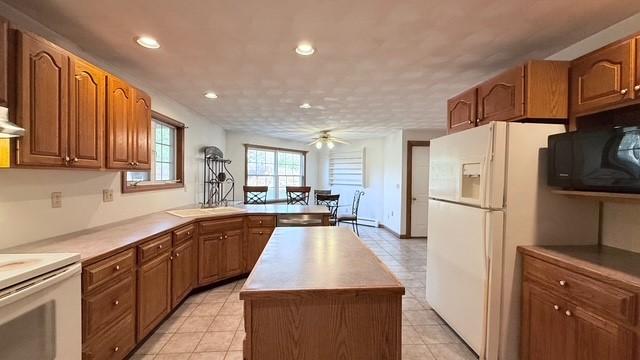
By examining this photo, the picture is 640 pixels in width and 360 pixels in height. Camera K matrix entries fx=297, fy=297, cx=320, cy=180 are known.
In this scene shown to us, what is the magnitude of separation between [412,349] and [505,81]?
2.12m

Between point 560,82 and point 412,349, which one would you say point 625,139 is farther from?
point 412,349

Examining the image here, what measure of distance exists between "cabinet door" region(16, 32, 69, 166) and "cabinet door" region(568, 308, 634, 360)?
3001 mm

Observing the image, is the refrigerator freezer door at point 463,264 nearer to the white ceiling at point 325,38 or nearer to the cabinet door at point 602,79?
the cabinet door at point 602,79

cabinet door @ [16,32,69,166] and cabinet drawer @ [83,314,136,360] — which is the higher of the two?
cabinet door @ [16,32,69,166]

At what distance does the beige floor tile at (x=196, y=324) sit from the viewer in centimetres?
255

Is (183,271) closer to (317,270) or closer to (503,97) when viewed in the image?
(317,270)

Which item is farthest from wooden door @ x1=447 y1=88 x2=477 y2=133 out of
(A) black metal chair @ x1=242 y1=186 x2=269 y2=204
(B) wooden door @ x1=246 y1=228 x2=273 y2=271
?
(A) black metal chair @ x1=242 y1=186 x2=269 y2=204

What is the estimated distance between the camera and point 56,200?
6.76 ft

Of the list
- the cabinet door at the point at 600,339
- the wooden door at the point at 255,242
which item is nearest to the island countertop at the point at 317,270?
the cabinet door at the point at 600,339

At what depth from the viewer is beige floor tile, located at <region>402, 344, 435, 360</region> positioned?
219 centimetres

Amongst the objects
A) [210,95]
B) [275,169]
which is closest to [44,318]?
[210,95]

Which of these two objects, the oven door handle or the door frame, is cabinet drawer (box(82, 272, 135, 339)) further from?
the door frame

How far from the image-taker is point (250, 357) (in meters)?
1.20

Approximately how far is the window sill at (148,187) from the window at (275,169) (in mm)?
2559
